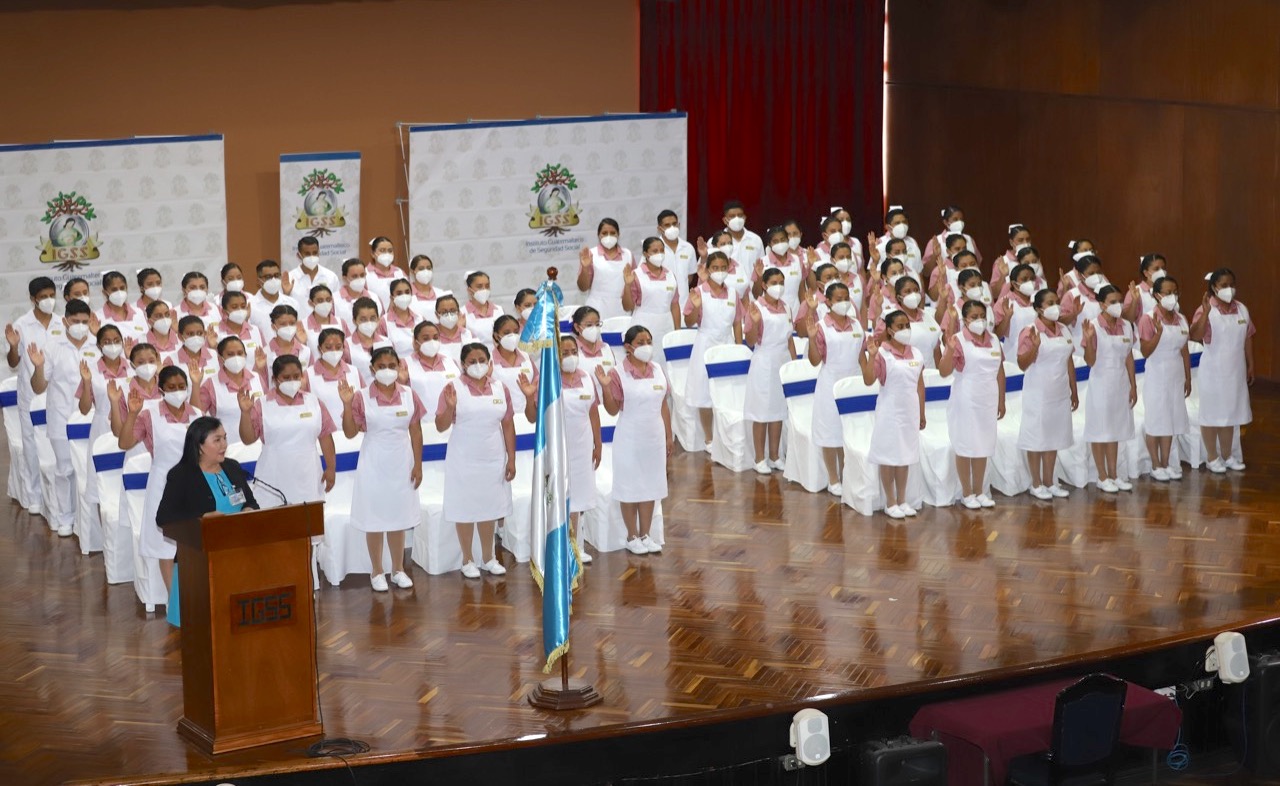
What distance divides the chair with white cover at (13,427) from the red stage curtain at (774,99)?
8827 mm

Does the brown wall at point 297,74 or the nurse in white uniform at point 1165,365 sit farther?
the brown wall at point 297,74

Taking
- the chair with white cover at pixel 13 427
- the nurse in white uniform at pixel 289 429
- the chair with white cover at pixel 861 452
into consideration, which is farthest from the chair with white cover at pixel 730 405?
the chair with white cover at pixel 13 427

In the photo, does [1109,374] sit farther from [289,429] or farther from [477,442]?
[289,429]

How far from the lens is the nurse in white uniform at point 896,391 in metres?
10.7

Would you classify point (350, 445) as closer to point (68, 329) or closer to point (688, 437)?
point (68, 329)

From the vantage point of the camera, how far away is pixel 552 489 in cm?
770

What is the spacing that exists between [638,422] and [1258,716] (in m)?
3.97

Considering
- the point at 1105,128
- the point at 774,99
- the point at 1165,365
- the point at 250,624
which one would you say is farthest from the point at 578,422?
the point at 774,99

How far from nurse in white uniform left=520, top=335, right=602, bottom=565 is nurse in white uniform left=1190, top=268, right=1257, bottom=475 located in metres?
4.53

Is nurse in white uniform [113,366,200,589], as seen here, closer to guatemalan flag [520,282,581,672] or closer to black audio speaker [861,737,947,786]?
guatemalan flag [520,282,581,672]

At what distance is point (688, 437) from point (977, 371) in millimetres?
2527

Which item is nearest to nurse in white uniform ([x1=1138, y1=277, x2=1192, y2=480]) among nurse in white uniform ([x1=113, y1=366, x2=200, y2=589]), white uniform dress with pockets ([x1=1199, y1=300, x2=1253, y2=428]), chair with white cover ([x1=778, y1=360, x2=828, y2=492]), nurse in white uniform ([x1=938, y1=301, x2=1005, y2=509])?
white uniform dress with pockets ([x1=1199, y1=300, x2=1253, y2=428])

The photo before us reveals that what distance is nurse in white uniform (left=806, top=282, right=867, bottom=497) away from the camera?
1123 centimetres

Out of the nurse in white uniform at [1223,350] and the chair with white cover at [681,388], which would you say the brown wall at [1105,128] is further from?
the chair with white cover at [681,388]
